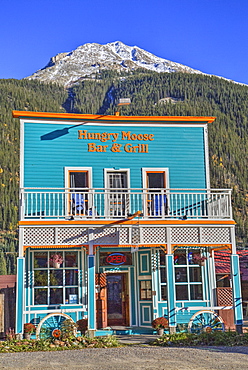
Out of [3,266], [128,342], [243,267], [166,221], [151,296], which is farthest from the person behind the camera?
[3,266]

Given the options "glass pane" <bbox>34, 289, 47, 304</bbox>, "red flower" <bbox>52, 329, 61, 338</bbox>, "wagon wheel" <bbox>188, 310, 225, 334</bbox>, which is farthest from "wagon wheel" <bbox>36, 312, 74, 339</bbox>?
"wagon wheel" <bbox>188, 310, 225, 334</bbox>

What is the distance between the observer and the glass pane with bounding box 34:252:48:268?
1780 centimetres

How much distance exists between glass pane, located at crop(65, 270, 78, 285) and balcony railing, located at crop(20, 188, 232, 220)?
1933 millimetres

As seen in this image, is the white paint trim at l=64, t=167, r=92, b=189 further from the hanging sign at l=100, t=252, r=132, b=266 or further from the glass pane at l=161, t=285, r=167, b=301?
the glass pane at l=161, t=285, r=167, b=301

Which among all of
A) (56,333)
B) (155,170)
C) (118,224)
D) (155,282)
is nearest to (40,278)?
(56,333)

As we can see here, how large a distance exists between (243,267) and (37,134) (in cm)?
1636

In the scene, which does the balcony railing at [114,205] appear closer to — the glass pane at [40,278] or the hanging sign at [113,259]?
the hanging sign at [113,259]

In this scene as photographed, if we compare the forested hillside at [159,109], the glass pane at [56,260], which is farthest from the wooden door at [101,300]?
the forested hillside at [159,109]

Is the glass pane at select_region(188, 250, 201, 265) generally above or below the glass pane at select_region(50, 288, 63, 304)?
above

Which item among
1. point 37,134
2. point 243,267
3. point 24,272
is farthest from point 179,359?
point 243,267

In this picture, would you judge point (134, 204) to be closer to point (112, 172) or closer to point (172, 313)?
point (112, 172)

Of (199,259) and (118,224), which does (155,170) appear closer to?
(118,224)

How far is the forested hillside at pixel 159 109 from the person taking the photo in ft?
293

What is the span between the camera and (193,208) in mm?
19000
